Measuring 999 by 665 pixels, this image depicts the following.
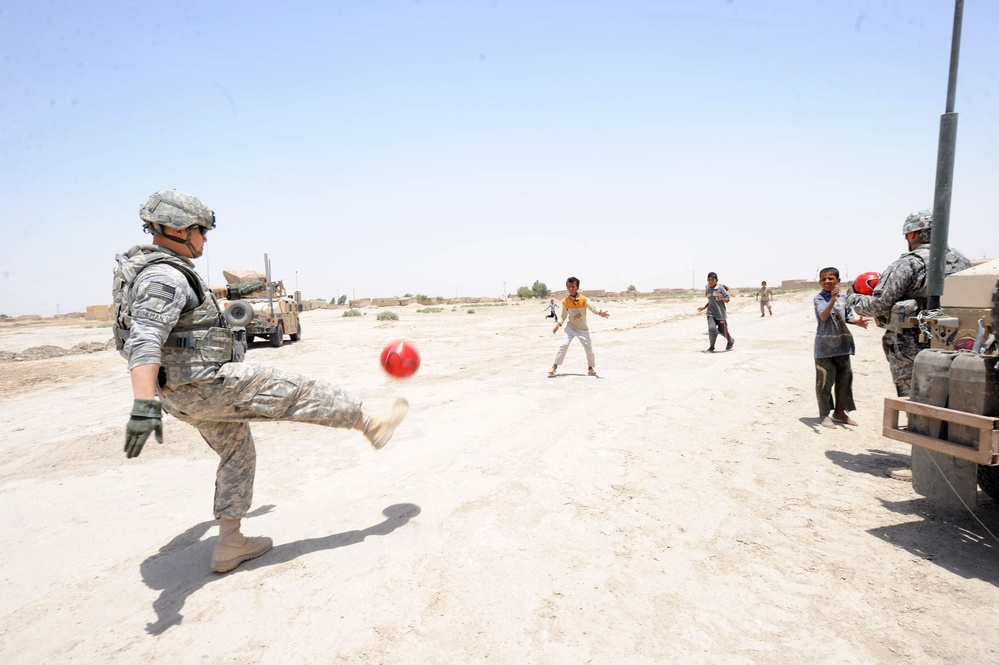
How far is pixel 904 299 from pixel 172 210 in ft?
18.2

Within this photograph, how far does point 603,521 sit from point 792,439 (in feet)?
10.0

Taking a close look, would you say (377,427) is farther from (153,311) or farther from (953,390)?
(953,390)

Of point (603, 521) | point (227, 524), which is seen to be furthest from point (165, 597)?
point (603, 521)

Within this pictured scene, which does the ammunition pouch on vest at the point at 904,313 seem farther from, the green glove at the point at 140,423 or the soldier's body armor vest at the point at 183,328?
the green glove at the point at 140,423

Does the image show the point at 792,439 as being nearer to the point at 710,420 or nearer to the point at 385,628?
the point at 710,420

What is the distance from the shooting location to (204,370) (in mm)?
2953

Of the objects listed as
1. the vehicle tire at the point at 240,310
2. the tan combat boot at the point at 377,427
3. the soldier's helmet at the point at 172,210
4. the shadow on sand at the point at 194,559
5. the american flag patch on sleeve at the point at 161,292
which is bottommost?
the shadow on sand at the point at 194,559

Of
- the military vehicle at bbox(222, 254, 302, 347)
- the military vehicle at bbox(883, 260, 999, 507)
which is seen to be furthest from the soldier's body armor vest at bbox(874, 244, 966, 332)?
the military vehicle at bbox(222, 254, 302, 347)

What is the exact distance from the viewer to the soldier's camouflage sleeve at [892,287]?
4.59 metres

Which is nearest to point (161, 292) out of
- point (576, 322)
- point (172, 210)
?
point (172, 210)

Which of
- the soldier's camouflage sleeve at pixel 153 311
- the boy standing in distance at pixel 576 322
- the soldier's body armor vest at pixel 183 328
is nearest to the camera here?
the soldier's camouflage sleeve at pixel 153 311

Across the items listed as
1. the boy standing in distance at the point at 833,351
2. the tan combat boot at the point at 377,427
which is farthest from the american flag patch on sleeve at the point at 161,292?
the boy standing in distance at the point at 833,351

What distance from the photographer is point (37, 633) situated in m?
2.77

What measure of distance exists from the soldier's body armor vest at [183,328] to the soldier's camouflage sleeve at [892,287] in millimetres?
5097
